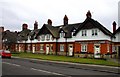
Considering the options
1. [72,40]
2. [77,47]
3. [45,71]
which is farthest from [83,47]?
[45,71]

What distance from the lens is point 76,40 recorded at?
45.5 m

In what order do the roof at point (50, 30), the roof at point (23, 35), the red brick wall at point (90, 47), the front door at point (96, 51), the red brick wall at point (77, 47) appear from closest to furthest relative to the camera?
the front door at point (96, 51)
the red brick wall at point (90, 47)
the red brick wall at point (77, 47)
the roof at point (50, 30)
the roof at point (23, 35)

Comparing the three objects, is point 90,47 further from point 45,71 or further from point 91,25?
point 45,71

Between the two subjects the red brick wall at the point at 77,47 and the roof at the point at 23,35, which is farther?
the roof at the point at 23,35

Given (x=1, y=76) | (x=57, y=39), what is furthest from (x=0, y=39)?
(x=1, y=76)

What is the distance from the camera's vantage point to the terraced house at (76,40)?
41.6 m

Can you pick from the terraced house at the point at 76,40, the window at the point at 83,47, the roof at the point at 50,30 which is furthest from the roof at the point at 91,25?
the roof at the point at 50,30

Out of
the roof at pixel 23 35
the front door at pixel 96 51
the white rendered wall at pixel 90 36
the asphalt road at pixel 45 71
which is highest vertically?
the roof at pixel 23 35

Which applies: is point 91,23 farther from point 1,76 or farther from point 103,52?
point 1,76

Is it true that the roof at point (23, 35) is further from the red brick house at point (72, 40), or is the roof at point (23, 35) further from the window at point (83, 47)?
the window at point (83, 47)

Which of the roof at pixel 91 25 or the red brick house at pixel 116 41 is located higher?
the roof at pixel 91 25

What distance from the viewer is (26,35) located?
65938 millimetres

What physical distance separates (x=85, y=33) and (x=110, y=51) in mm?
6119

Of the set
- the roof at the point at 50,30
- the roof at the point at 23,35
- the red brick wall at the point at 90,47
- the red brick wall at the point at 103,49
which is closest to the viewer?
the red brick wall at the point at 103,49
